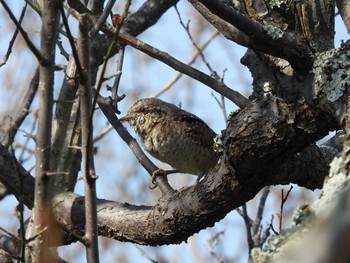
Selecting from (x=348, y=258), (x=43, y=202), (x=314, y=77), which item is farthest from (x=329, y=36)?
(x=348, y=258)

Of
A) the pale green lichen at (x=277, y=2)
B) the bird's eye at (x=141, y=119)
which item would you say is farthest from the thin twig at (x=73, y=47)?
the bird's eye at (x=141, y=119)

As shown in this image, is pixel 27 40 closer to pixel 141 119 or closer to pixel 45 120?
pixel 45 120

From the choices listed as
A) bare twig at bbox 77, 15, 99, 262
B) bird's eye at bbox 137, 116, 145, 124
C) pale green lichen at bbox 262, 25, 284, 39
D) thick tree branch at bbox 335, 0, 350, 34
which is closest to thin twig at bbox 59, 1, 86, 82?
bare twig at bbox 77, 15, 99, 262

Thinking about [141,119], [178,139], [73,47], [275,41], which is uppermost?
[141,119]

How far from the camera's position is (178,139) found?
4.43 meters

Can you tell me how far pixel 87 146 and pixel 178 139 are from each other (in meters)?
2.48

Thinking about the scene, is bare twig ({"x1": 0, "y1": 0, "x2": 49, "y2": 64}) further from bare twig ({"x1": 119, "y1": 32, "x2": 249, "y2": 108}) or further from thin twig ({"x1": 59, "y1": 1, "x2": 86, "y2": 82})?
bare twig ({"x1": 119, "y1": 32, "x2": 249, "y2": 108})

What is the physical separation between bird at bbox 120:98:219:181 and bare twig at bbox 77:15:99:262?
7.37 feet

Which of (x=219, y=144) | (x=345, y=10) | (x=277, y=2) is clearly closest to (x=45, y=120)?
(x=219, y=144)

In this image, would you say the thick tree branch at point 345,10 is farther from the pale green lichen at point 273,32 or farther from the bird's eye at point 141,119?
the bird's eye at point 141,119

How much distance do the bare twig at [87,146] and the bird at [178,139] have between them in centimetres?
224

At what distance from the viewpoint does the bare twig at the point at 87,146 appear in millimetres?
1980

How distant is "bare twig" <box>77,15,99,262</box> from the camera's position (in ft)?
6.50

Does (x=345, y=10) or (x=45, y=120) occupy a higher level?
(x=345, y=10)
